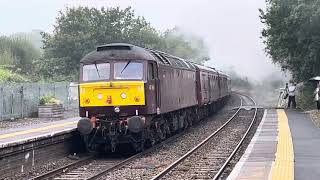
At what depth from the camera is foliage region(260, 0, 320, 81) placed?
2934 centimetres

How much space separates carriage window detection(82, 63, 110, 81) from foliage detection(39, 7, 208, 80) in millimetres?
30324

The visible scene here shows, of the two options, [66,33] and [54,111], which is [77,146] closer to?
[54,111]

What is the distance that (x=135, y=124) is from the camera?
15289 mm

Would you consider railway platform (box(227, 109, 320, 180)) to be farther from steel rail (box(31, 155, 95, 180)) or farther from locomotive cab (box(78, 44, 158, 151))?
steel rail (box(31, 155, 95, 180))

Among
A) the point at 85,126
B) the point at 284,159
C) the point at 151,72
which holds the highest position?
the point at 151,72

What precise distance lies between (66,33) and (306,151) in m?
37.6

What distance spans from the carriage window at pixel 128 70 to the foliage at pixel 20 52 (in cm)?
3352

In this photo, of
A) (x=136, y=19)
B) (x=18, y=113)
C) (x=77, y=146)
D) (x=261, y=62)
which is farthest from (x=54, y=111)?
(x=261, y=62)

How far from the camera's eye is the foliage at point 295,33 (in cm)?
2934

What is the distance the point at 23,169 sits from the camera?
44.2 feet

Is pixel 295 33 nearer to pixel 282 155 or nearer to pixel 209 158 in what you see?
pixel 209 158

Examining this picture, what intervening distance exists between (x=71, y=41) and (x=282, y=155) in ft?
119

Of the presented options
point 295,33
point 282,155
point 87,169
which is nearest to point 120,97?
point 87,169

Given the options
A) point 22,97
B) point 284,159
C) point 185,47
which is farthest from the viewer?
point 185,47
